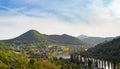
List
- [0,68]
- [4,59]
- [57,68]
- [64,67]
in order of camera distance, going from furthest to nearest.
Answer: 1. [4,59]
2. [64,67]
3. [57,68]
4. [0,68]

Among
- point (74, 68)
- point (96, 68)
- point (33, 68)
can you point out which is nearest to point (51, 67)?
point (74, 68)

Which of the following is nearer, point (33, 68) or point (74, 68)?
point (33, 68)

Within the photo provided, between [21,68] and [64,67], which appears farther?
[64,67]

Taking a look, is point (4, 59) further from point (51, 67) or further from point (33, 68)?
point (33, 68)

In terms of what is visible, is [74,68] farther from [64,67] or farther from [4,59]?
[4,59]

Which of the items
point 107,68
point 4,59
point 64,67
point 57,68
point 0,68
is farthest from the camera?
point 107,68

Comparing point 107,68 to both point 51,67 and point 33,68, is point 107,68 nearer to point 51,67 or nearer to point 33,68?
point 51,67

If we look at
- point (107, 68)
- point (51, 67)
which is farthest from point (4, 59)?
point (107, 68)

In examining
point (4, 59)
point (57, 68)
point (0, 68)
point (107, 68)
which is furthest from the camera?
point (107, 68)

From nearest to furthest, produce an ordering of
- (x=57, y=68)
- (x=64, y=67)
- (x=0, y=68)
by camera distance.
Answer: (x=0, y=68), (x=57, y=68), (x=64, y=67)
